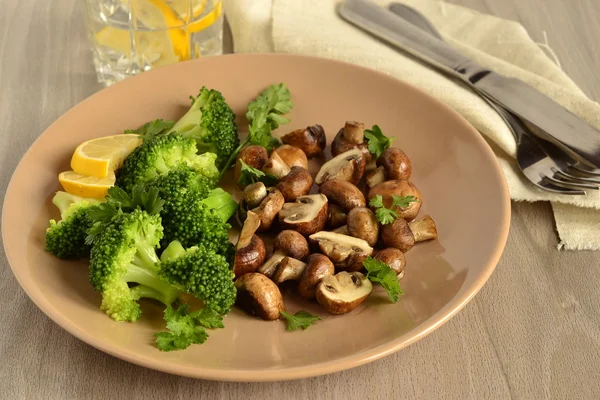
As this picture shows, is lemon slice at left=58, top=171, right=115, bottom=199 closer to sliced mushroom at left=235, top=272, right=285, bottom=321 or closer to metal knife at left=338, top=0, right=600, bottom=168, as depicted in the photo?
sliced mushroom at left=235, top=272, right=285, bottom=321

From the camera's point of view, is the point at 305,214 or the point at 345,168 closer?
the point at 305,214

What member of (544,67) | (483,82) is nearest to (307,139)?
(483,82)

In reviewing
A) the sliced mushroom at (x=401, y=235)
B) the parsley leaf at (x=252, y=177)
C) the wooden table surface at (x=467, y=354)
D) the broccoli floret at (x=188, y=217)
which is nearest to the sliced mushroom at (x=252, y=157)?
the parsley leaf at (x=252, y=177)

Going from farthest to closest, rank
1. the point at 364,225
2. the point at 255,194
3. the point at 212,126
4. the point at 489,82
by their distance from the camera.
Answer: the point at 489,82
the point at 212,126
the point at 255,194
the point at 364,225

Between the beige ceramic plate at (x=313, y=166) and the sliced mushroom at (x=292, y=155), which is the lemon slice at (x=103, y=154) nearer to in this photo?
the beige ceramic plate at (x=313, y=166)

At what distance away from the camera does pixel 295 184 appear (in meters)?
2.09

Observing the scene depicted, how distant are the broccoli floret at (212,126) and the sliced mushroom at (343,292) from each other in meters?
0.68

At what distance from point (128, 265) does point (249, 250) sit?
0.31m

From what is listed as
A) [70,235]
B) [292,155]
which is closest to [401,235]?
A: [292,155]

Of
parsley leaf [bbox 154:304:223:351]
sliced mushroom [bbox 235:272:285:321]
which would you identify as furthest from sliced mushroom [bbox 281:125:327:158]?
parsley leaf [bbox 154:304:223:351]

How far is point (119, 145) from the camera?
7.23ft

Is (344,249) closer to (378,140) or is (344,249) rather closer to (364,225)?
(364,225)

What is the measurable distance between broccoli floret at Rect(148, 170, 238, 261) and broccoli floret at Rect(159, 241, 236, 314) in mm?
136

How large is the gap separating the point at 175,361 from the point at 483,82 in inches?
64.9
